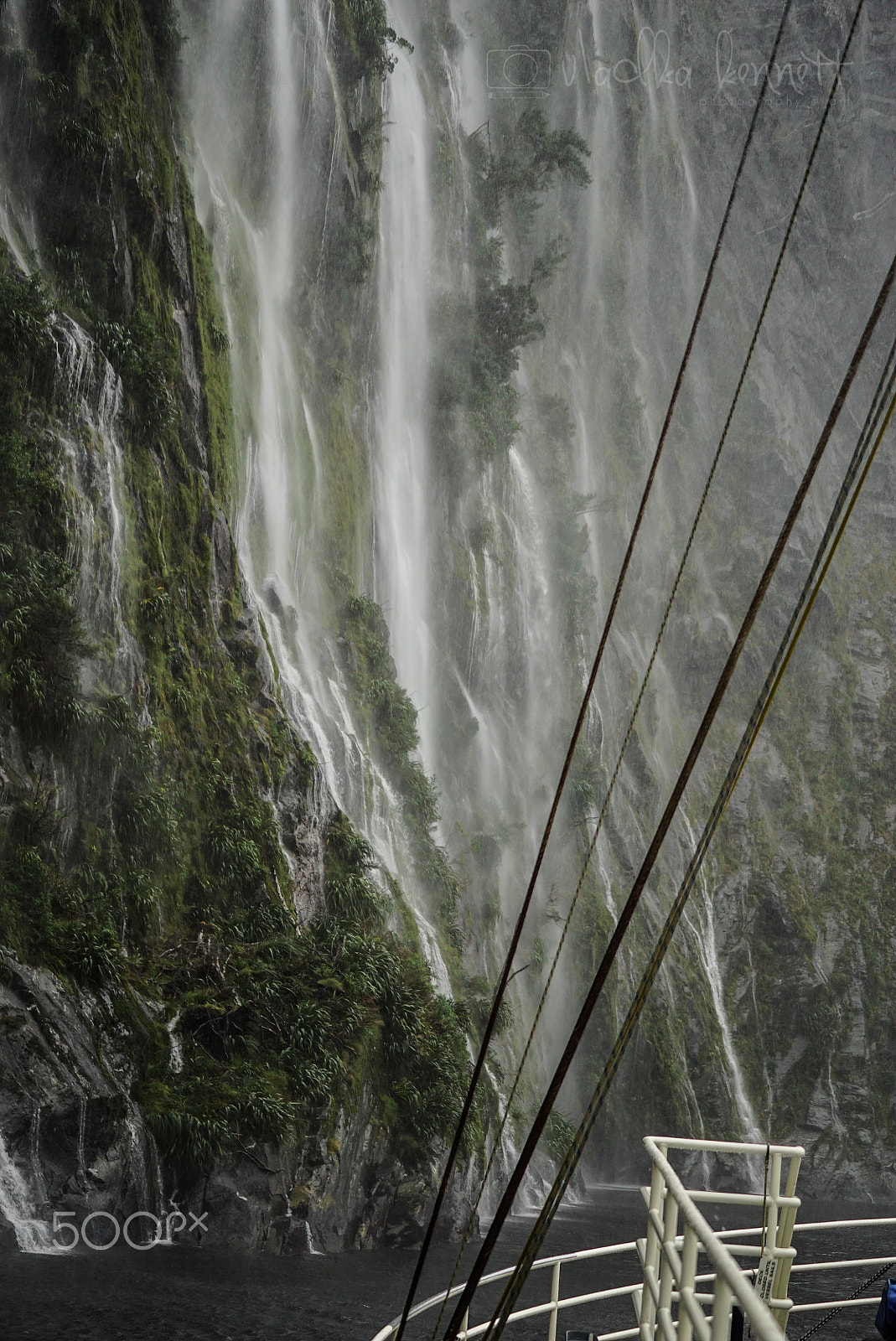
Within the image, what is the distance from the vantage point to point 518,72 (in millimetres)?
30250

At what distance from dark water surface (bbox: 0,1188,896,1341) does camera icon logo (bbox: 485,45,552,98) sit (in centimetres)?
2748

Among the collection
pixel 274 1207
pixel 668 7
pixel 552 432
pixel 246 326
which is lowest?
pixel 274 1207

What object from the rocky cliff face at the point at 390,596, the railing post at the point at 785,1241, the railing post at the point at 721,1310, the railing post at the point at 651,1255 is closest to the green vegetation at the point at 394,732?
the rocky cliff face at the point at 390,596

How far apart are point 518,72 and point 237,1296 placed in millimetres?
29780

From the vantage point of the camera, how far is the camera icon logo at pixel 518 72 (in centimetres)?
2962

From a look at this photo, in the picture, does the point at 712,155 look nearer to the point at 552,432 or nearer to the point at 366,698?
the point at 552,432

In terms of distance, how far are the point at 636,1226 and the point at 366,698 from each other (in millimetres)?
9934

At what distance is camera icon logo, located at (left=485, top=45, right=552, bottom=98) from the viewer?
97.2 feet

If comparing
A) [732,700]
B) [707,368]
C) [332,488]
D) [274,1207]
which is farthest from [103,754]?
[707,368]

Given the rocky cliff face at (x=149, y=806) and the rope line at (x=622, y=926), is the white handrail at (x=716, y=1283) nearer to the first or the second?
the rope line at (x=622, y=926)

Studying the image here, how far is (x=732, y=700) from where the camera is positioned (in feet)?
106

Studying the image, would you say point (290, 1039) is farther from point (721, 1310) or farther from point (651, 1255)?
point (721, 1310)

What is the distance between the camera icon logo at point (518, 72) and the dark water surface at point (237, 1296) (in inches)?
1082

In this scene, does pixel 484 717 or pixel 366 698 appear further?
pixel 484 717
